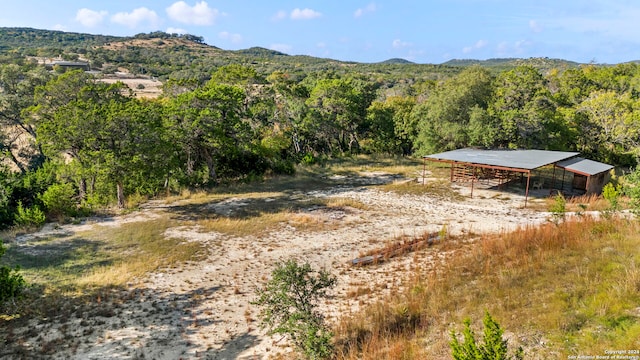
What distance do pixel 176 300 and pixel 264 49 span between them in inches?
7400

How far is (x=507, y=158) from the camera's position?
21734 mm

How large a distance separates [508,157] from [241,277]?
17.7 metres

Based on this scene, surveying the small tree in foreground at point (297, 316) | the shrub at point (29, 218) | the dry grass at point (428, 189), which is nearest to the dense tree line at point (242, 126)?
the shrub at point (29, 218)

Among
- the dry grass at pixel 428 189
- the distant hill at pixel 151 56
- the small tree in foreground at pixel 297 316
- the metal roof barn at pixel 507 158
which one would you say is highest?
the distant hill at pixel 151 56

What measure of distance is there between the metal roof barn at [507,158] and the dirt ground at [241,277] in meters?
2.02

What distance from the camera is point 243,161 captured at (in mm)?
27812

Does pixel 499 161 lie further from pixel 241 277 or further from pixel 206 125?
pixel 206 125

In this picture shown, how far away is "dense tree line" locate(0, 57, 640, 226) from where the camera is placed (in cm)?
1800

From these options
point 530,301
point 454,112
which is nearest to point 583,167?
point 454,112

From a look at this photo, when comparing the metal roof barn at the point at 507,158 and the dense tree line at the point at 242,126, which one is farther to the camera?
the metal roof barn at the point at 507,158

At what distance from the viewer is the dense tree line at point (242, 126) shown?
18.0m

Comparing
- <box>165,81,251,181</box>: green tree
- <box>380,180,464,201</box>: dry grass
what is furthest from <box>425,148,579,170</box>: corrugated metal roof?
<box>165,81,251,181</box>: green tree

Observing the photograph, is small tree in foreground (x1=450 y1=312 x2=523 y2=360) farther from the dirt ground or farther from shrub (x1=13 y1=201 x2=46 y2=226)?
shrub (x1=13 y1=201 x2=46 y2=226)

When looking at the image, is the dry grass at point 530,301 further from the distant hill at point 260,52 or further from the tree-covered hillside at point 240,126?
the distant hill at point 260,52
